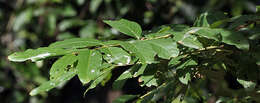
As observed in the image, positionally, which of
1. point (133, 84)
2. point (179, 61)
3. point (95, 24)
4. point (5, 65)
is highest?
point (179, 61)

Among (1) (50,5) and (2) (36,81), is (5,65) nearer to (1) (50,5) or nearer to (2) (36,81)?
(2) (36,81)

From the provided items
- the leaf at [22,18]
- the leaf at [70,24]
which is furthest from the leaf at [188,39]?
the leaf at [22,18]

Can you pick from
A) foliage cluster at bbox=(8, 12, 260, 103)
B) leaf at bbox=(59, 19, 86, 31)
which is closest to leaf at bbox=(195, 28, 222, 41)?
foliage cluster at bbox=(8, 12, 260, 103)

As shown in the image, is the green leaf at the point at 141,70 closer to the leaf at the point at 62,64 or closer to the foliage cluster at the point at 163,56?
the foliage cluster at the point at 163,56

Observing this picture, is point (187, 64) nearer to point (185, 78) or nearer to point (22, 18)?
point (185, 78)

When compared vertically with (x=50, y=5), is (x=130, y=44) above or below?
above

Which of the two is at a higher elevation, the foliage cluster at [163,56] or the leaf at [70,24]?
the foliage cluster at [163,56]

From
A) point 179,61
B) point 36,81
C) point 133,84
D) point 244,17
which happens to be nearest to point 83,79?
point 179,61
